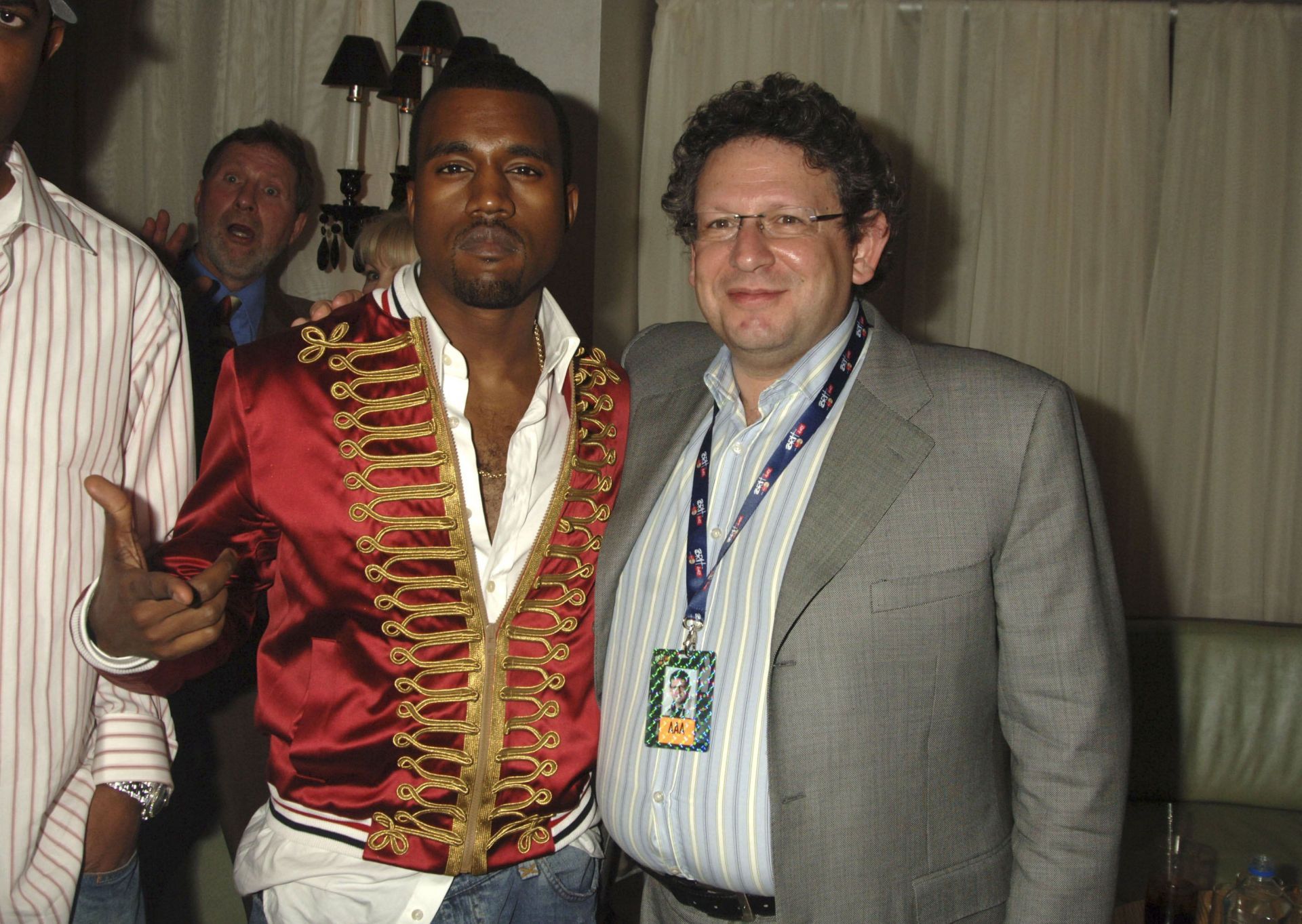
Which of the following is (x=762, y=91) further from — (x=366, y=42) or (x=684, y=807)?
(x=366, y=42)

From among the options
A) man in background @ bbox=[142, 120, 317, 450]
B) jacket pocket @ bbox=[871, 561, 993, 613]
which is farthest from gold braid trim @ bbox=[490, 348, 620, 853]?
man in background @ bbox=[142, 120, 317, 450]

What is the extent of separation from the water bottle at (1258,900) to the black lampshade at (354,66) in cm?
331

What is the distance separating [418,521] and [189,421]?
39cm

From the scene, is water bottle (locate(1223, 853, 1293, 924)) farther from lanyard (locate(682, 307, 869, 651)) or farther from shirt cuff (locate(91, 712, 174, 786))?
shirt cuff (locate(91, 712, 174, 786))

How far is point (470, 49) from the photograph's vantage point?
3.65 m

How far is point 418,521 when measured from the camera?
5.45ft

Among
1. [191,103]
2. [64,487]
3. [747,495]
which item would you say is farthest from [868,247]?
[191,103]

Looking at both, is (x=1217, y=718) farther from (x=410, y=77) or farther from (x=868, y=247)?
(x=410, y=77)

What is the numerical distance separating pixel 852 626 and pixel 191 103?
396 cm

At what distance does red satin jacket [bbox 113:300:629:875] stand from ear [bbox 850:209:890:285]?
0.64m

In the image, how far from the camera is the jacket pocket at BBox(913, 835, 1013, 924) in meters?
1.55

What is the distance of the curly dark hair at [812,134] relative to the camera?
1.73 m

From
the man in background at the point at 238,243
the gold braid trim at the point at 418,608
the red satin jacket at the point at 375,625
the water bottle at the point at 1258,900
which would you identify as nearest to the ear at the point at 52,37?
the red satin jacket at the point at 375,625

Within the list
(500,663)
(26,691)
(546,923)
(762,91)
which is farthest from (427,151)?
(546,923)
